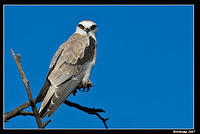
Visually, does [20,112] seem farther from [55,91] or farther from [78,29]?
[78,29]

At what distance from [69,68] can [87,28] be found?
1.40m

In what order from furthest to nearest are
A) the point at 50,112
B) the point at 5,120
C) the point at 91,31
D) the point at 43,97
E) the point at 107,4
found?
the point at 91,31 < the point at 107,4 < the point at 43,97 < the point at 50,112 < the point at 5,120

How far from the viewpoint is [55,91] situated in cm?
520

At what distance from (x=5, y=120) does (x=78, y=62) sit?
2.18 m

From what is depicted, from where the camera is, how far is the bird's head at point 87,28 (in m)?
6.78

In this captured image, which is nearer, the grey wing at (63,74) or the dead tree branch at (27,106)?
the dead tree branch at (27,106)

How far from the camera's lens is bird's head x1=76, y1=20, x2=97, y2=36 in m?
6.78

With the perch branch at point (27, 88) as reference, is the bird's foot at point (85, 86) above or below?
below

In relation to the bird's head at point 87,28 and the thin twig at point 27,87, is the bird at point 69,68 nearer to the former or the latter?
the bird's head at point 87,28

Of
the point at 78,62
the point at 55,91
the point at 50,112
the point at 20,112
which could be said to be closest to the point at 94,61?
the point at 78,62

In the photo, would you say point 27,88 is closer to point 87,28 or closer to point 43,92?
point 43,92

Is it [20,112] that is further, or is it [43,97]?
[43,97]

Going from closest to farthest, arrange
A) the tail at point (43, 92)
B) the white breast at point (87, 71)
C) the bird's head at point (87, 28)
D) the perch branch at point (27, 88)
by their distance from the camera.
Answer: the perch branch at point (27, 88)
the tail at point (43, 92)
the white breast at point (87, 71)
the bird's head at point (87, 28)

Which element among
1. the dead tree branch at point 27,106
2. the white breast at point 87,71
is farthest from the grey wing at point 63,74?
the dead tree branch at point 27,106
